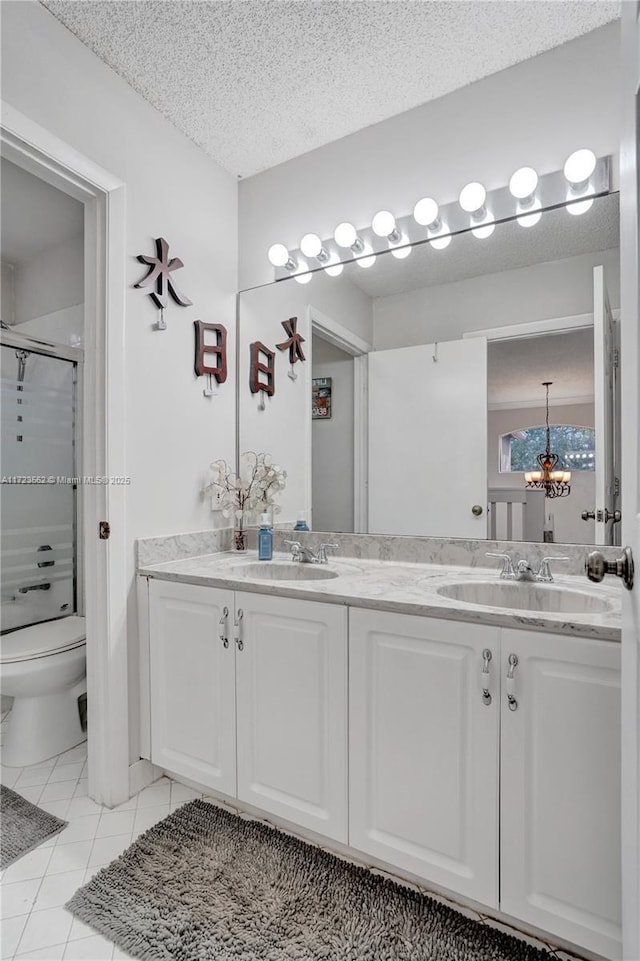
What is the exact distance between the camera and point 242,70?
172cm

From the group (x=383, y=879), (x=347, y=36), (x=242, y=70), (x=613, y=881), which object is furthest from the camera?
(x=242, y=70)

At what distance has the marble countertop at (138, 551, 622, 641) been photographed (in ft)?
3.68

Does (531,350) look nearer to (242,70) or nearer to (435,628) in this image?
(435,628)

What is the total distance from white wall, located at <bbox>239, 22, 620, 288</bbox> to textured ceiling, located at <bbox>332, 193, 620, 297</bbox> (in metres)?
0.15

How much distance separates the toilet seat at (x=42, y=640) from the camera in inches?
76.1

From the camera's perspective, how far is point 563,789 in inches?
43.3

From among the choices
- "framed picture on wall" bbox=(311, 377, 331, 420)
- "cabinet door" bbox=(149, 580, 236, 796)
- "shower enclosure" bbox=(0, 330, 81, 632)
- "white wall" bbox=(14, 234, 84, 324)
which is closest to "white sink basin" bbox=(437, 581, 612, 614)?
"cabinet door" bbox=(149, 580, 236, 796)

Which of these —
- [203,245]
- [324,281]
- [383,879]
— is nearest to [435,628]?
[383,879]

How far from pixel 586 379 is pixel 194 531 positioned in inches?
61.2

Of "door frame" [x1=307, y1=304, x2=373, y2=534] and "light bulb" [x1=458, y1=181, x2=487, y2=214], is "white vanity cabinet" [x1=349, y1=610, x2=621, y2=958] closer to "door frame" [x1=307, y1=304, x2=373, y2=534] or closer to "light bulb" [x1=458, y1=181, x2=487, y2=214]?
"door frame" [x1=307, y1=304, x2=373, y2=534]

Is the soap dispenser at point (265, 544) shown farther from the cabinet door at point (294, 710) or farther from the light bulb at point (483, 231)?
the light bulb at point (483, 231)

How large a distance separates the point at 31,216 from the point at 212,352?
125cm

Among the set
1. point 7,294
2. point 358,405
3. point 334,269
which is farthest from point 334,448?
point 7,294

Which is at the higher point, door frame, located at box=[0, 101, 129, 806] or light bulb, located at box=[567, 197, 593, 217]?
light bulb, located at box=[567, 197, 593, 217]
